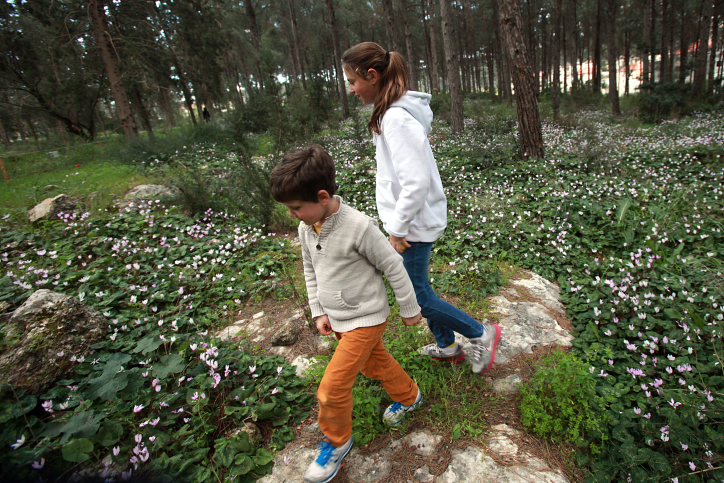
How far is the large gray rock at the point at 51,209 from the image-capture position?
218 inches

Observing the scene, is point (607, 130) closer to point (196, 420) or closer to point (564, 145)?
point (564, 145)

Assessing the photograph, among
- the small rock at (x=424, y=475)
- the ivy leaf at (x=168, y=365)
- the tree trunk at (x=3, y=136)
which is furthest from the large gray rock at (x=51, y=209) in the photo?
the tree trunk at (x=3, y=136)

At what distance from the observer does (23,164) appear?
11.9 metres

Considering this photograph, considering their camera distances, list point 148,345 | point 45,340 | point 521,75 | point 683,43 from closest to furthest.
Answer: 1. point 45,340
2. point 148,345
3. point 521,75
4. point 683,43

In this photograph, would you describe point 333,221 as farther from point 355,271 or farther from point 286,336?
point 286,336

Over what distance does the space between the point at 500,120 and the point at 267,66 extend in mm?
7576

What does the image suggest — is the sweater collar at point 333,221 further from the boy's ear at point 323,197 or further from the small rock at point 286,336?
the small rock at point 286,336

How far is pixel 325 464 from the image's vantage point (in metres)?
1.86

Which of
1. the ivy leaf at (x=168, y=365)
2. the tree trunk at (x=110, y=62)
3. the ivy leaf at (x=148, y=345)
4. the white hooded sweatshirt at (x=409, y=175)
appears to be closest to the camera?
the white hooded sweatshirt at (x=409, y=175)

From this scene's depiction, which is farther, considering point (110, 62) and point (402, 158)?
point (110, 62)

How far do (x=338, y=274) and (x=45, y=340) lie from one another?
7.36ft

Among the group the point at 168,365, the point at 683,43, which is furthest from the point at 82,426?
the point at 683,43

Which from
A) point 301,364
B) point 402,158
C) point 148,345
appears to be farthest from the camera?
point 301,364

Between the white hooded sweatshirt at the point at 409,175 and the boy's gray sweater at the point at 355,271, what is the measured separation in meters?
0.22
